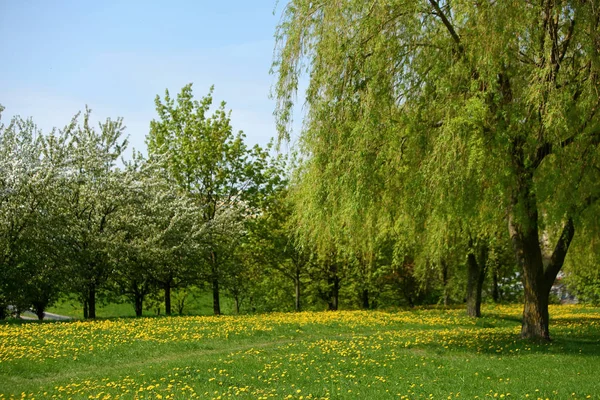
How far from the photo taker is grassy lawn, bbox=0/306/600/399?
9141 mm

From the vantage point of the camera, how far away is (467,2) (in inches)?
465

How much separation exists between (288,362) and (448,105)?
5707mm

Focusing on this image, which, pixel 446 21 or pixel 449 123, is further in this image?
pixel 446 21

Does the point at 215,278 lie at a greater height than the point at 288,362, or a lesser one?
greater

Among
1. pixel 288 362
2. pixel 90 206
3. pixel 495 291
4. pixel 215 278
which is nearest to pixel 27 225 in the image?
pixel 90 206

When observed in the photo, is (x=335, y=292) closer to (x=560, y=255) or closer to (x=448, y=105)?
(x=560, y=255)

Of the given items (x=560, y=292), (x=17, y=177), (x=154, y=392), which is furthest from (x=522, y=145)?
(x=560, y=292)

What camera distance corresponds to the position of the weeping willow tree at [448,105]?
447 inches

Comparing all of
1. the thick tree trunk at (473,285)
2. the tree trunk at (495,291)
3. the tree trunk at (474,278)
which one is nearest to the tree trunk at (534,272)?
the tree trunk at (474,278)

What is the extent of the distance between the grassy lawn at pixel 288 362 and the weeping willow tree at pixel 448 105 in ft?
9.14

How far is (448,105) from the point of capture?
11633 mm

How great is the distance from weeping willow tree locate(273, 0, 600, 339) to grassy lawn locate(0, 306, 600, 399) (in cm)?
278

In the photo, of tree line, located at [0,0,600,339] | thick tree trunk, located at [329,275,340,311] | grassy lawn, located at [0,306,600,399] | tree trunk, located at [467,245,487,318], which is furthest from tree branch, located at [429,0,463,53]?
thick tree trunk, located at [329,275,340,311]

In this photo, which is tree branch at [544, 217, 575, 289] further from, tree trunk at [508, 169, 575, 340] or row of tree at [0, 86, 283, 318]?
row of tree at [0, 86, 283, 318]
